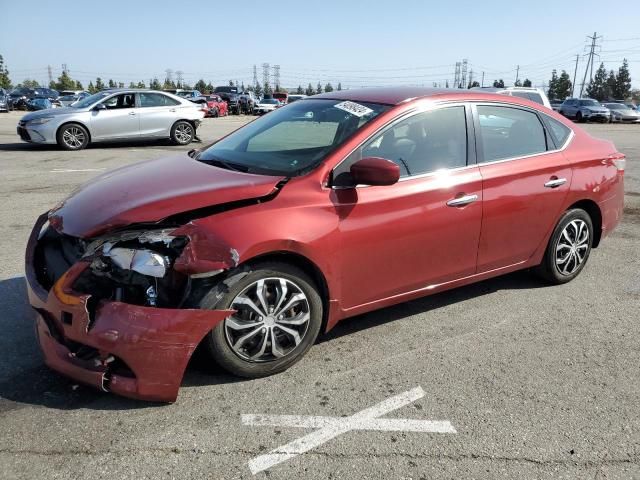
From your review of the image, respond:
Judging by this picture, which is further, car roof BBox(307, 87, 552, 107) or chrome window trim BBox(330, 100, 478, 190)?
car roof BBox(307, 87, 552, 107)

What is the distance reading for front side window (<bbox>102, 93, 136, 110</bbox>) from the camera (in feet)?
44.9

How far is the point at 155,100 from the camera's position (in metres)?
14.5

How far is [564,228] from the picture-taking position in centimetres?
449

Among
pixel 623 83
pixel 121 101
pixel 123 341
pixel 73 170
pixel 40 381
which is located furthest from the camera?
pixel 623 83

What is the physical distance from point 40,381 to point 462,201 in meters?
2.84

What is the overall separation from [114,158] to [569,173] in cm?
1027

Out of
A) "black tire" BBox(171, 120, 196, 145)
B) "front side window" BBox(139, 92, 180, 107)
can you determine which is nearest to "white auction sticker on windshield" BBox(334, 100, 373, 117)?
"front side window" BBox(139, 92, 180, 107)

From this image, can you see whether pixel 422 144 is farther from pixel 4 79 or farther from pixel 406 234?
pixel 4 79

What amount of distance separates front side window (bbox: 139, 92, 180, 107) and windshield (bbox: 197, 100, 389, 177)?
1088cm

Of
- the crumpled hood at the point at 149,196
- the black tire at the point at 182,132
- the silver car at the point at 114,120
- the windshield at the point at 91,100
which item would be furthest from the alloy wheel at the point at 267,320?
the black tire at the point at 182,132

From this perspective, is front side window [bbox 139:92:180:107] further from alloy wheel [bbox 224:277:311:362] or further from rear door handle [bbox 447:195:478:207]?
alloy wheel [bbox 224:277:311:362]

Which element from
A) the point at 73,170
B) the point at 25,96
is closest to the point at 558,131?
the point at 73,170

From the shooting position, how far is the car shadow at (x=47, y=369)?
2854 millimetres

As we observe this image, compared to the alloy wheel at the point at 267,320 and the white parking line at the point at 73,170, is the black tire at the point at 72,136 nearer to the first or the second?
the white parking line at the point at 73,170
